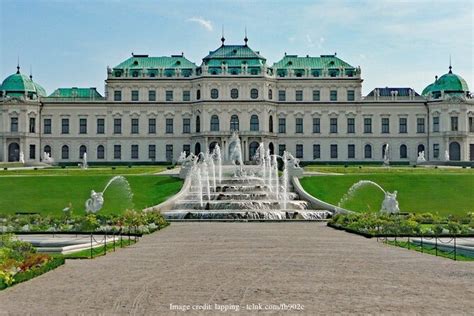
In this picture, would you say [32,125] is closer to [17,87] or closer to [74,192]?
[17,87]

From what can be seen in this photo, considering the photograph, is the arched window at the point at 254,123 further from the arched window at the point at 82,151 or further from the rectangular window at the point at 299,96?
the arched window at the point at 82,151

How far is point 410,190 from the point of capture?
42.3 m

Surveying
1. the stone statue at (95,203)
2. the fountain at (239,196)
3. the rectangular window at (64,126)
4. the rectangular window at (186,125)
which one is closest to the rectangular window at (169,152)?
the rectangular window at (186,125)

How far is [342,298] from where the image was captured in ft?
41.1

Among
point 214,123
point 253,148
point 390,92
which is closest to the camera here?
point 253,148

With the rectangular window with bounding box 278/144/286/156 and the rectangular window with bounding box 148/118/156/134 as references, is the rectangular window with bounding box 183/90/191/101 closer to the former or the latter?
the rectangular window with bounding box 148/118/156/134

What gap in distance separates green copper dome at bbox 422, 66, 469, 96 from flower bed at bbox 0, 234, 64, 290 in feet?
220

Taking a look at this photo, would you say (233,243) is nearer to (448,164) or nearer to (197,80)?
(448,164)

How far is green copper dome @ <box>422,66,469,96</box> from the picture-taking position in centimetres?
7744

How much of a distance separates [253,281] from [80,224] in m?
14.8

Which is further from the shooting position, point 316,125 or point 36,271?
point 316,125

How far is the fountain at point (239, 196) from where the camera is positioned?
3825 cm

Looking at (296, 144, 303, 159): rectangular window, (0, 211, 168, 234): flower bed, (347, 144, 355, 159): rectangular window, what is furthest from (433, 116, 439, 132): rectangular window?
(0, 211, 168, 234): flower bed

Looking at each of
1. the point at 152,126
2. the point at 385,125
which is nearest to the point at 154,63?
the point at 152,126
